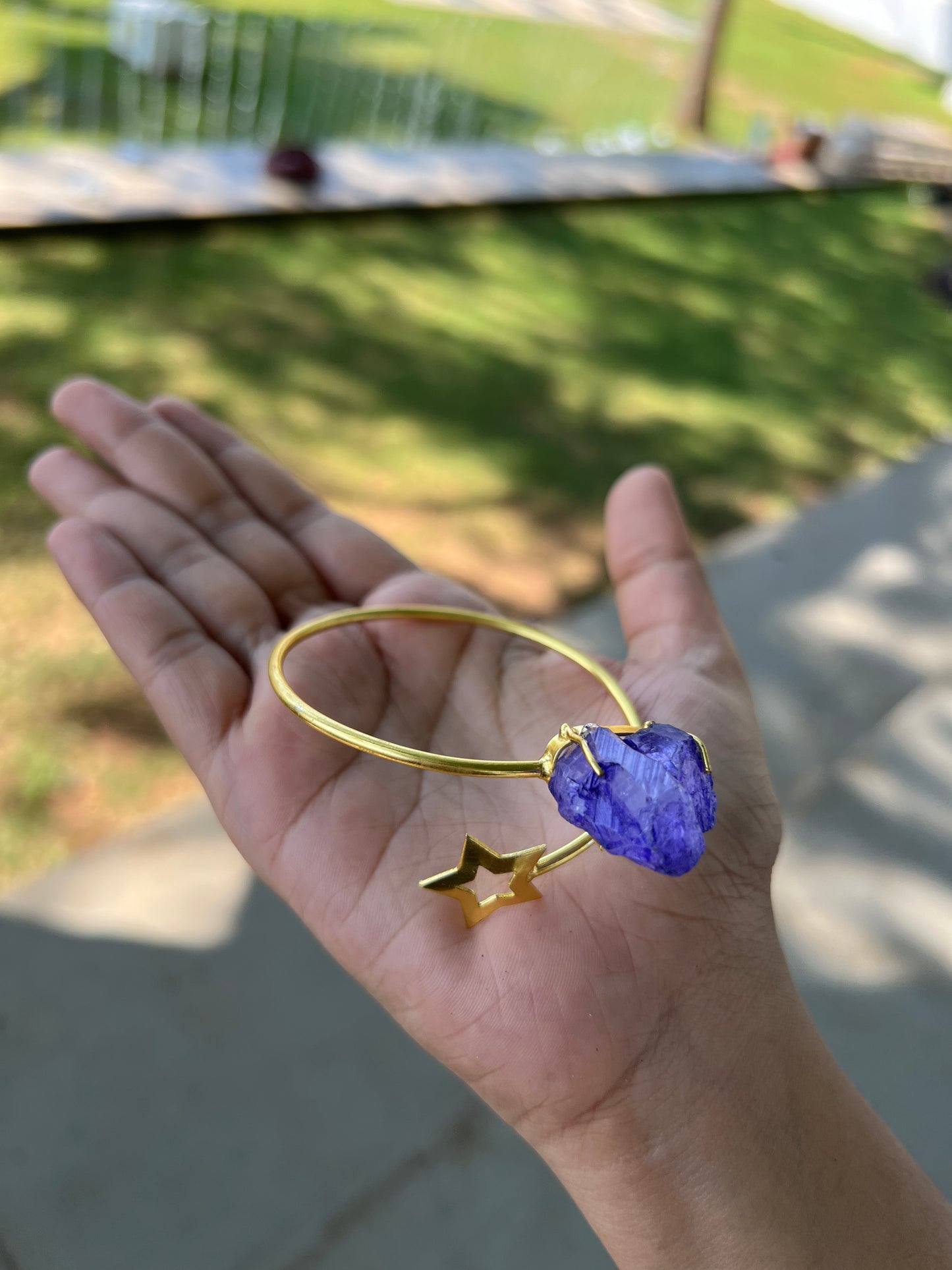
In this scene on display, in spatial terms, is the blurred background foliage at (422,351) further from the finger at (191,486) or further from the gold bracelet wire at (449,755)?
the gold bracelet wire at (449,755)

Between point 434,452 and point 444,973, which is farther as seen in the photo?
point 434,452

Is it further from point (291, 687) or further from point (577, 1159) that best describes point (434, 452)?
point (577, 1159)

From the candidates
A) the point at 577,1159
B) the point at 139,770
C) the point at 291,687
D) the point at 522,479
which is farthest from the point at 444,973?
the point at 522,479

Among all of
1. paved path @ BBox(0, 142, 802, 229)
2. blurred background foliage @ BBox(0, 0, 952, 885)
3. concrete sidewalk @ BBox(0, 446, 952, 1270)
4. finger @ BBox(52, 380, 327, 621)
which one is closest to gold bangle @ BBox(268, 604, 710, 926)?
finger @ BBox(52, 380, 327, 621)

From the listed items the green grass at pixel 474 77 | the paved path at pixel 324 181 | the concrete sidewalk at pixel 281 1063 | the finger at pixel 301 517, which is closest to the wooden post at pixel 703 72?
the green grass at pixel 474 77

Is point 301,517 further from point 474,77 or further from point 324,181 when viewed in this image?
point 474,77

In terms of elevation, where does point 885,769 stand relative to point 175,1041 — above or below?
above

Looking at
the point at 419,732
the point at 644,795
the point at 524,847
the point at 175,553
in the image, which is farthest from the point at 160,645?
the point at 644,795
